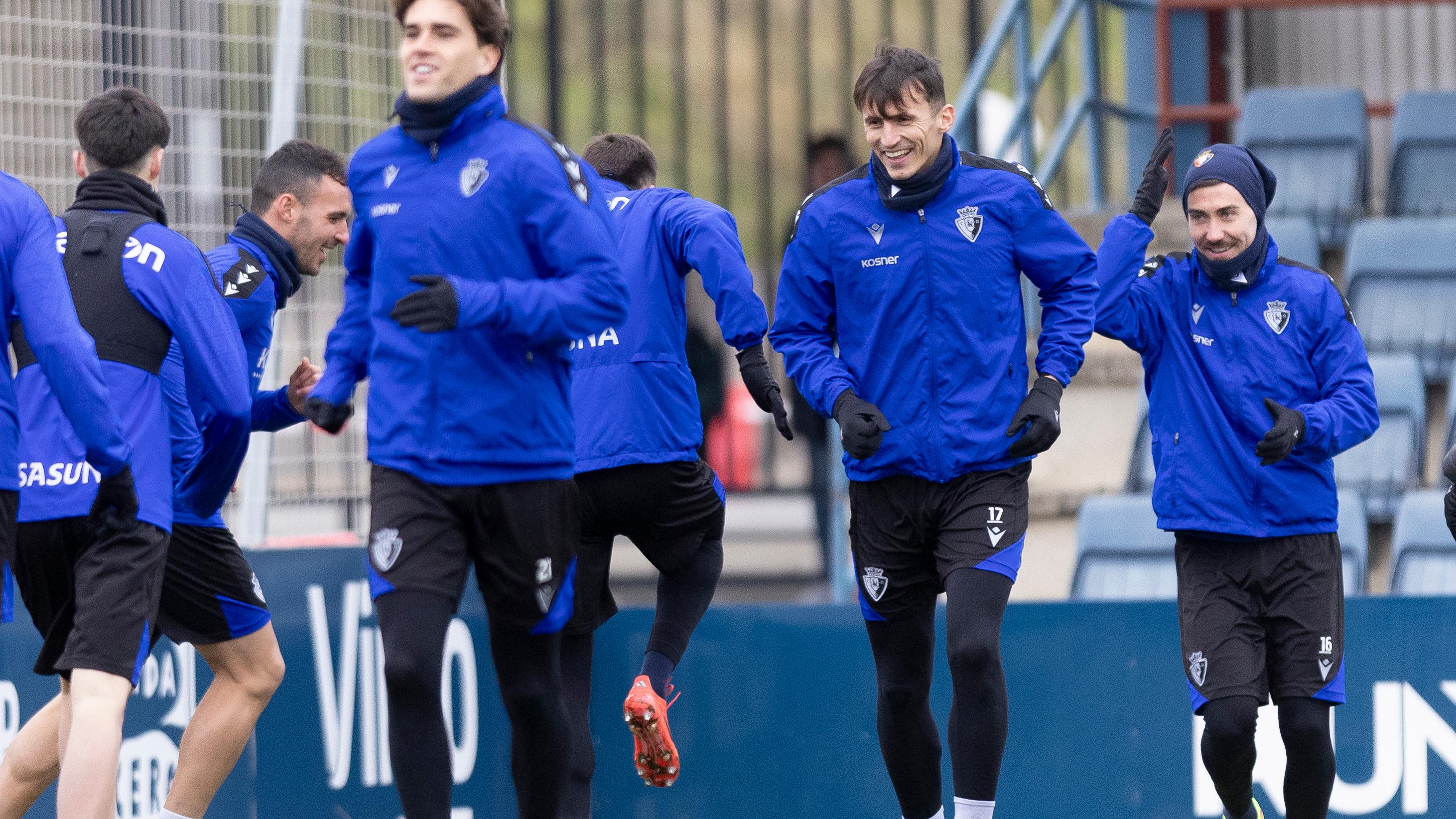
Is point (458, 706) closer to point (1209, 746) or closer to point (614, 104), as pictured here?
point (1209, 746)

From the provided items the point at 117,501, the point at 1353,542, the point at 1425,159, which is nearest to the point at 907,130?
the point at 117,501

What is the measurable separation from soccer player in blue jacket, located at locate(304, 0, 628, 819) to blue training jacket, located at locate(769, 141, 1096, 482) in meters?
0.97

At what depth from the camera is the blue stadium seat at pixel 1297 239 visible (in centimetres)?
858

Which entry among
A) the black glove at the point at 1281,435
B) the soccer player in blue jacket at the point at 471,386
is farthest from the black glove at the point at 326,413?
the black glove at the point at 1281,435

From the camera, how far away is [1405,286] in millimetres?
8594

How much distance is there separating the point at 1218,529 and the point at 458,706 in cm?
291

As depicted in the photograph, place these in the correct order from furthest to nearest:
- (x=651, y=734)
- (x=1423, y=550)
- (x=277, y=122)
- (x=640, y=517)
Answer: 1. (x=1423, y=550)
2. (x=277, y=122)
3. (x=640, y=517)
4. (x=651, y=734)

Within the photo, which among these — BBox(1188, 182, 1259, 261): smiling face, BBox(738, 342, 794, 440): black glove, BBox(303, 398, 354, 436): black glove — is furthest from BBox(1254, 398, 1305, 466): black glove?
BBox(303, 398, 354, 436): black glove

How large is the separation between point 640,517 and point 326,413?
1.48m

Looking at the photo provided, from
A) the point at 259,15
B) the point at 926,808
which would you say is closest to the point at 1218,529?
the point at 926,808

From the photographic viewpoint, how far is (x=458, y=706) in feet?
22.3

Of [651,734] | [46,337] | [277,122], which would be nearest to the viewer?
[46,337]

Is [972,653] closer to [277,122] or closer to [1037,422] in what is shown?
[1037,422]

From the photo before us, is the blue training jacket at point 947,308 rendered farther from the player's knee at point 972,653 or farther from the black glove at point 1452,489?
the black glove at point 1452,489
